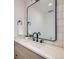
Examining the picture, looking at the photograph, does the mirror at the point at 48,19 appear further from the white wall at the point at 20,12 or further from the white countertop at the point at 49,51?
the white wall at the point at 20,12

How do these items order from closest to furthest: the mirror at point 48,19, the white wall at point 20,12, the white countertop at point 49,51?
1. the white countertop at point 49,51
2. the mirror at point 48,19
3. the white wall at point 20,12

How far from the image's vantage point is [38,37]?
2.62 meters

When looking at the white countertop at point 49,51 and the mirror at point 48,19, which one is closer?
the white countertop at point 49,51

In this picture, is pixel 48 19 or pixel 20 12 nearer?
pixel 48 19

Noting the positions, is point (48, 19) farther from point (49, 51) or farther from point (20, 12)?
point (20, 12)

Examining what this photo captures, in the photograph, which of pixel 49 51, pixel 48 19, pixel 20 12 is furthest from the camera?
pixel 20 12

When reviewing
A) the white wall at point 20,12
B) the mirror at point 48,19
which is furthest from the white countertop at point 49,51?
the white wall at point 20,12

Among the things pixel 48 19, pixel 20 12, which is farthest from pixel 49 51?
pixel 20 12

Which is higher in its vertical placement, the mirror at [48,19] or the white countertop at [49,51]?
the mirror at [48,19]

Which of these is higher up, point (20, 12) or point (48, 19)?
point (20, 12)
